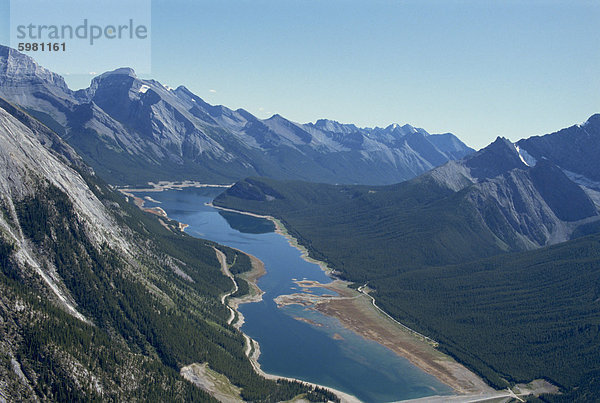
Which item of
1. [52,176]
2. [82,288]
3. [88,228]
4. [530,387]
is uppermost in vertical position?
[52,176]

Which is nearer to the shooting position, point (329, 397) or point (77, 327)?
point (77, 327)

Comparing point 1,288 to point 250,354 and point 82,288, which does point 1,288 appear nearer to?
point 82,288

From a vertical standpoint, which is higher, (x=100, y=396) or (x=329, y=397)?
(x=100, y=396)

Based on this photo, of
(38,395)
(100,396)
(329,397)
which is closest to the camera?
(38,395)

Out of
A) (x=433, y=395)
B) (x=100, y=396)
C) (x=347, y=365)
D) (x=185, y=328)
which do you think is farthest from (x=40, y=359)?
(x=433, y=395)

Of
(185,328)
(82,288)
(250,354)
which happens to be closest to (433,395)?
(250,354)

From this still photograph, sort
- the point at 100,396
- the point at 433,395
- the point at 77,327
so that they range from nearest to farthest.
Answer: the point at 100,396, the point at 77,327, the point at 433,395
